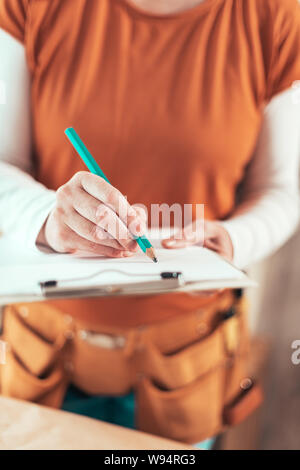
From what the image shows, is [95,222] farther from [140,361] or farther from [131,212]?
[140,361]

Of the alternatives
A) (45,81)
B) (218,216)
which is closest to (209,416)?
(218,216)

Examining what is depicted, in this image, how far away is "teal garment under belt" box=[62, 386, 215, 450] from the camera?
37 cm

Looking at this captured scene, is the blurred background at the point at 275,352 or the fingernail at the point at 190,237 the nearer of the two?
the fingernail at the point at 190,237

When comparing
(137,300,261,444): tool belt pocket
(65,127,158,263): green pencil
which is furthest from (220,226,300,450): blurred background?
(65,127,158,263): green pencil

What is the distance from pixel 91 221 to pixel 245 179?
0.14 meters

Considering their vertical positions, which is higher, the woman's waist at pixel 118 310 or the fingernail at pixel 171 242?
the fingernail at pixel 171 242

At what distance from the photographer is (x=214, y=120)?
25 cm

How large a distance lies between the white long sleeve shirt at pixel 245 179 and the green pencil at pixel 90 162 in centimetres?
3

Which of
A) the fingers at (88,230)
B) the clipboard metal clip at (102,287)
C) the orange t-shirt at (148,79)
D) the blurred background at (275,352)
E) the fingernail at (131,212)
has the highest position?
the orange t-shirt at (148,79)

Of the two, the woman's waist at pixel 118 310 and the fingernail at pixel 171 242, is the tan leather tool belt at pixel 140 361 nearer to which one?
the woman's waist at pixel 118 310

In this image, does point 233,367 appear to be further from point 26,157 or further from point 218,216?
point 26,157

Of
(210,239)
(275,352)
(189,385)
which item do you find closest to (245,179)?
(210,239)

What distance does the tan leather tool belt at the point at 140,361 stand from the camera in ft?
1.10

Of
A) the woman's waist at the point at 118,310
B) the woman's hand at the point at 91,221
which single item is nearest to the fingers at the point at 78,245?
the woman's hand at the point at 91,221
